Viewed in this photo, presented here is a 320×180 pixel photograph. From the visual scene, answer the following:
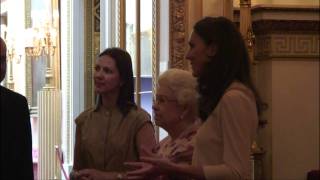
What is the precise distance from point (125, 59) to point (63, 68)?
14.8ft

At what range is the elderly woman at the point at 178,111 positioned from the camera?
7.39 feet

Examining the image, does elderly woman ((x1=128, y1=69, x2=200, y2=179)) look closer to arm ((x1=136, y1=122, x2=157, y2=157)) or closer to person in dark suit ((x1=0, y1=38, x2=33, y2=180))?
arm ((x1=136, y1=122, x2=157, y2=157))

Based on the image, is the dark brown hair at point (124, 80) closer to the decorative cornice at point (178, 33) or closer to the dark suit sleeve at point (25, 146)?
the dark suit sleeve at point (25, 146)

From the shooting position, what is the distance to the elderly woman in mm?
2252

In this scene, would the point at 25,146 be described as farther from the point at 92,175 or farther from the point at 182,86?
the point at 182,86

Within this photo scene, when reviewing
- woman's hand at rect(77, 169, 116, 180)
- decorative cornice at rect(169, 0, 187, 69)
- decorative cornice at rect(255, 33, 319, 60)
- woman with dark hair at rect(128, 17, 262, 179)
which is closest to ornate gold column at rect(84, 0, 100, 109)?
decorative cornice at rect(255, 33, 319, 60)

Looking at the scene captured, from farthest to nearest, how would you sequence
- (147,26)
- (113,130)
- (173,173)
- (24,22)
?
(24,22)
(147,26)
(113,130)
(173,173)

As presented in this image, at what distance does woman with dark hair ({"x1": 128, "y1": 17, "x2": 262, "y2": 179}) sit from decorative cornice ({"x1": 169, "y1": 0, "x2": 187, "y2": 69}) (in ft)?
6.18

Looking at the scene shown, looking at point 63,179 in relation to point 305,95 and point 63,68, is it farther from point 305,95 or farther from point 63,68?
point 305,95

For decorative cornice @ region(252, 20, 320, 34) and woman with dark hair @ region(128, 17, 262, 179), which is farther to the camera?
decorative cornice @ region(252, 20, 320, 34)

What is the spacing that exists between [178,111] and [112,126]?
10.5 inches

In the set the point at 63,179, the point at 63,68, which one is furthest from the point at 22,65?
the point at 63,179

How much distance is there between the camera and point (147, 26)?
4.11m

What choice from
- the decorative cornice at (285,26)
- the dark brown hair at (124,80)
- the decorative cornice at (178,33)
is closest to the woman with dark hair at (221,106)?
the dark brown hair at (124,80)
